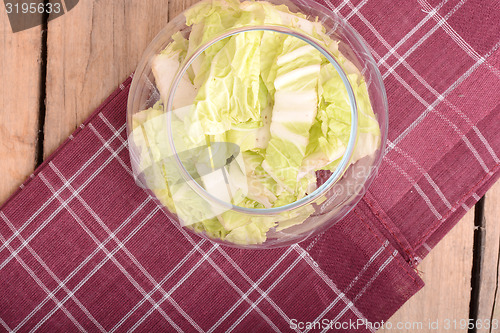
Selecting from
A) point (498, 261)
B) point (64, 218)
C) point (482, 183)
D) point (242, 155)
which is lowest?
point (498, 261)

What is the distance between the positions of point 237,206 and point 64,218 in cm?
33

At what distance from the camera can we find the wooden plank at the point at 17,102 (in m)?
0.67

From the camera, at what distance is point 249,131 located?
475mm

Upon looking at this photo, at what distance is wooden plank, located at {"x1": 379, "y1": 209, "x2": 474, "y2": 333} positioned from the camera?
2.36ft

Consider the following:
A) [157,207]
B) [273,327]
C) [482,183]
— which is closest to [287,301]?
[273,327]

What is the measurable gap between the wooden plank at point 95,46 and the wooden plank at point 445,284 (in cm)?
56

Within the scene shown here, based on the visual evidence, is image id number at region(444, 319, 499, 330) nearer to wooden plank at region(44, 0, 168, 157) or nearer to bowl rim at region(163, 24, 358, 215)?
bowl rim at region(163, 24, 358, 215)

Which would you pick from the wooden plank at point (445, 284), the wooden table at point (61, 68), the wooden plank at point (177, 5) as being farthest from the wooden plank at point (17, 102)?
the wooden plank at point (445, 284)

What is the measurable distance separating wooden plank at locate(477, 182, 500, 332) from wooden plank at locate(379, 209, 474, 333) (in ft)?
0.09

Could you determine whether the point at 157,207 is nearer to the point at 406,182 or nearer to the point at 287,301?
the point at 287,301

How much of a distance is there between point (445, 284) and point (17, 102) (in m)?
0.72

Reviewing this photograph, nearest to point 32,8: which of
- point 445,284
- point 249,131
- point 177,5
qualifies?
point 177,5

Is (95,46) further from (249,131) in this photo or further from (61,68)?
(249,131)

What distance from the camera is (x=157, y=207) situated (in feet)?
2.18
